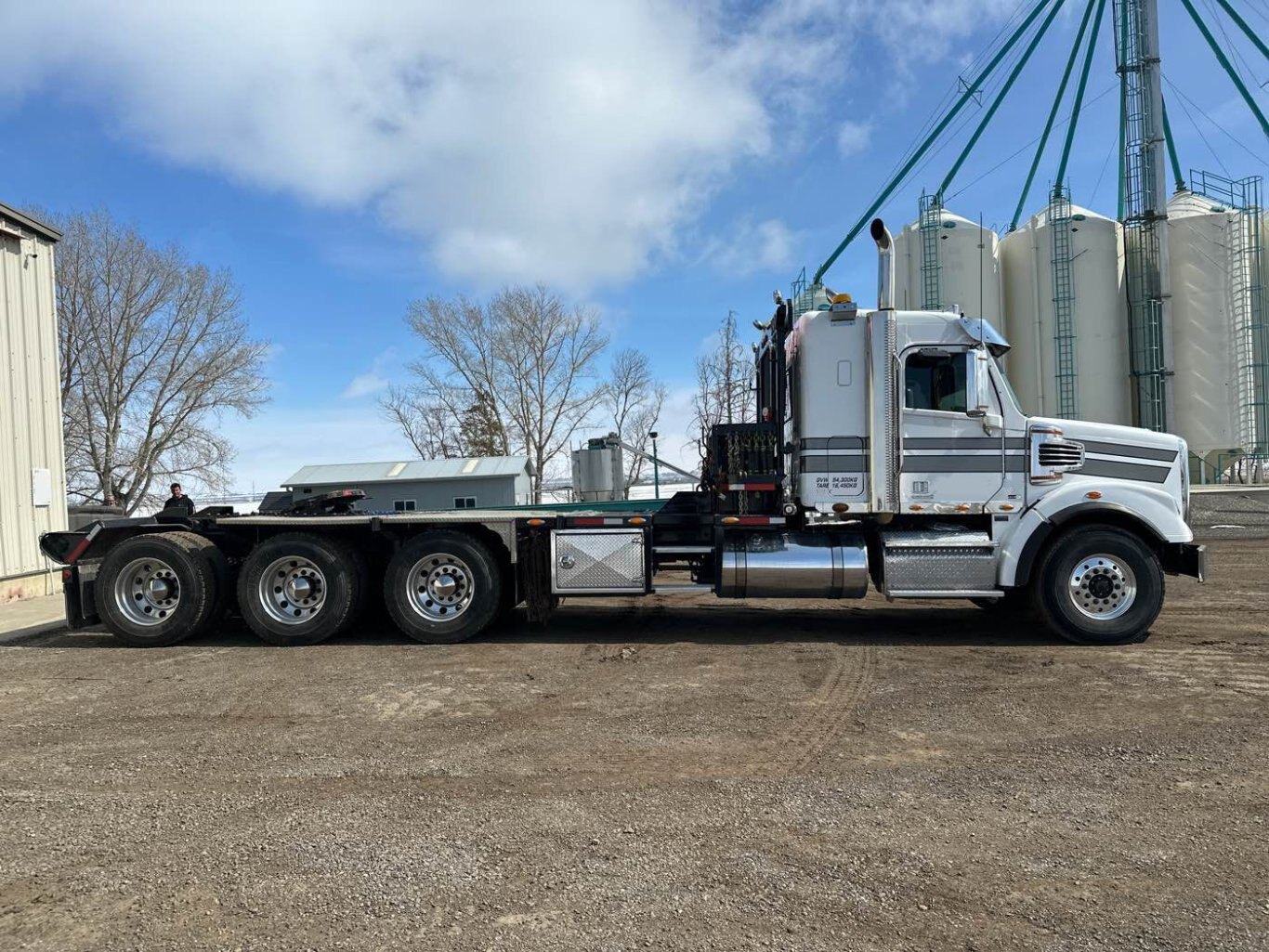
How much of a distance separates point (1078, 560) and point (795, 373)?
3.11 meters

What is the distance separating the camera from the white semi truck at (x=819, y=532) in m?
7.22

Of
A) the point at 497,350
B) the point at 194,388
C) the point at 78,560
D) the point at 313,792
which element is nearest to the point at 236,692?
the point at 313,792

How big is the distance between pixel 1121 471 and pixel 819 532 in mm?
2820

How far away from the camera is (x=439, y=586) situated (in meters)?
7.68

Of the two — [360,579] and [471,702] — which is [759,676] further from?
[360,579]

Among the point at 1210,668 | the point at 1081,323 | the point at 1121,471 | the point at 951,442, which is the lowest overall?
the point at 1210,668

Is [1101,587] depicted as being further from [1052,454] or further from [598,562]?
[598,562]

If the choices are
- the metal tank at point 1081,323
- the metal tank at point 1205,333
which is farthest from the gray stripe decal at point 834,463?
the metal tank at point 1205,333

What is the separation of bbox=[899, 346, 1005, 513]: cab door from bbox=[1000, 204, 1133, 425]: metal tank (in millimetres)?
20663

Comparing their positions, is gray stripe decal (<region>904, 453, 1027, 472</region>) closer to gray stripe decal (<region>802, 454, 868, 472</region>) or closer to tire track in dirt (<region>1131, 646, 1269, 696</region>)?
gray stripe decal (<region>802, 454, 868, 472</region>)

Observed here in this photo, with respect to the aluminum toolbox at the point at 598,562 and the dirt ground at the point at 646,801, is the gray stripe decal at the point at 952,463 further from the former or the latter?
the aluminum toolbox at the point at 598,562

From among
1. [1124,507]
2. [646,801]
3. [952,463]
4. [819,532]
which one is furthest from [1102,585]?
[646,801]

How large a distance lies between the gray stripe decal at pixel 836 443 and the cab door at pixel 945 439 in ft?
1.24

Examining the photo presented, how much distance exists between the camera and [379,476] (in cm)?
1789
